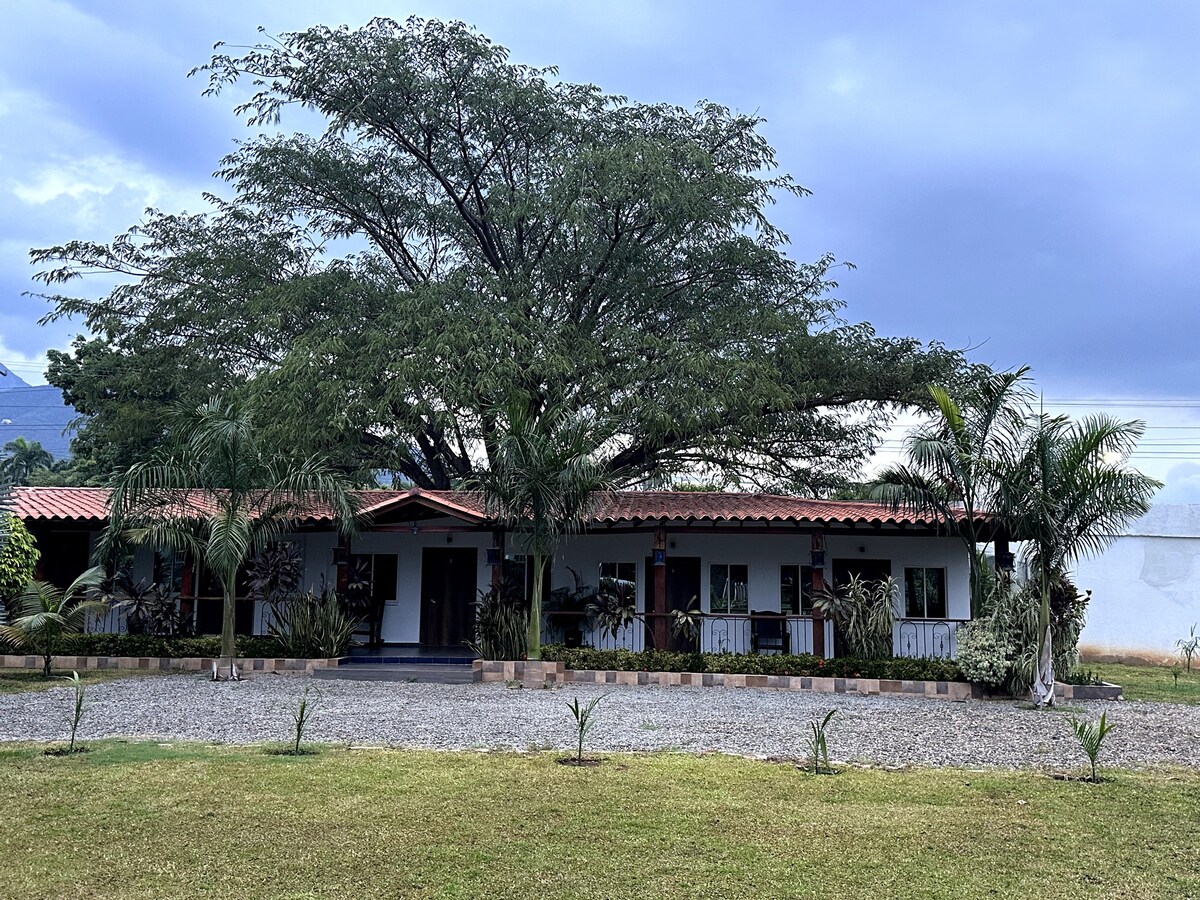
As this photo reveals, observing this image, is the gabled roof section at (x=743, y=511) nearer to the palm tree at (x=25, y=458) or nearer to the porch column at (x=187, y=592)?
the porch column at (x=187, y=592)

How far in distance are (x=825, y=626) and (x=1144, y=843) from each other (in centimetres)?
1237

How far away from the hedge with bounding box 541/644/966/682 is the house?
96 centimetres

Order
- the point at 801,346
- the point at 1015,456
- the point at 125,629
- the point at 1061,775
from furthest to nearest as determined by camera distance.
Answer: the point at 801,346
the point at 125,629
the point at 1015,456
the point at 1061,775

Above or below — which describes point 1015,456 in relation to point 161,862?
above

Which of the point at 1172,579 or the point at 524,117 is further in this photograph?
the point at 1172,579

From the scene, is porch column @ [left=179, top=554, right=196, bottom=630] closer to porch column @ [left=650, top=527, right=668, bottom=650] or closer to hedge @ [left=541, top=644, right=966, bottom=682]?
hedge @ [left=541, top=644, right=966, bottom=682]

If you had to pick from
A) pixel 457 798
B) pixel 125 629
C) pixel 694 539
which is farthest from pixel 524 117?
pixel 457 798

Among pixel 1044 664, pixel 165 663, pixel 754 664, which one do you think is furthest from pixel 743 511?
pixel 165 663

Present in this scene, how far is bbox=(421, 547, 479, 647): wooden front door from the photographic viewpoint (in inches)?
851

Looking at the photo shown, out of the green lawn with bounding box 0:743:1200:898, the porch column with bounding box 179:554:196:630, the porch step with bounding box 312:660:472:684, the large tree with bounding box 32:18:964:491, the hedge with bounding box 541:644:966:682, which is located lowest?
the green lawn with bounding box 0:743:1200:898

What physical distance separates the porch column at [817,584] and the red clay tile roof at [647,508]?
0.54 m

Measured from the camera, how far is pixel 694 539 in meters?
20.5

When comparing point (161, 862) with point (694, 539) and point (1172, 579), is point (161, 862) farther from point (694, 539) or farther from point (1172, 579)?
point (1172, 579)

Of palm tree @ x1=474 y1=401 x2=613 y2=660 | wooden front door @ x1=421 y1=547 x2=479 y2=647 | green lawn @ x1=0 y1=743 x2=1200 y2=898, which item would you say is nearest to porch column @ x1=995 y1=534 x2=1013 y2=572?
palm tree @ x1=474 y1=401 x2=613 y2=660
